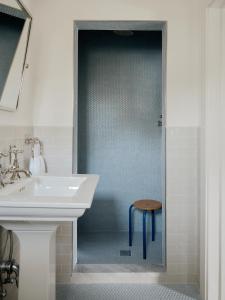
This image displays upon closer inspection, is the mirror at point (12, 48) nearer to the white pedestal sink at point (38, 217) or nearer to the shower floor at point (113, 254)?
the white pedestal sink at point (38, 217)

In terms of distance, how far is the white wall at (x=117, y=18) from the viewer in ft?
6.89

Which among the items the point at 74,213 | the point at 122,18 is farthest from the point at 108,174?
the point at 74,213

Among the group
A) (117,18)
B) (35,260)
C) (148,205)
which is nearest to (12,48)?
(117,18)

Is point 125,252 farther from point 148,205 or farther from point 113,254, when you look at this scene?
point 148,205

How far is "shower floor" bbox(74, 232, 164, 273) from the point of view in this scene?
2.21m

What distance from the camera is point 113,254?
254 cm

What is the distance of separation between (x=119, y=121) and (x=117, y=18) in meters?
1.16

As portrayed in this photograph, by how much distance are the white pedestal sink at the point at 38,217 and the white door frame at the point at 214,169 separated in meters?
0.85

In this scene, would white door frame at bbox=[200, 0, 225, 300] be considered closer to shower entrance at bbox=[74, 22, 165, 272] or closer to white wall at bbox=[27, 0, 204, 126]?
white wall at bbox=[27, 0, 204, 126]

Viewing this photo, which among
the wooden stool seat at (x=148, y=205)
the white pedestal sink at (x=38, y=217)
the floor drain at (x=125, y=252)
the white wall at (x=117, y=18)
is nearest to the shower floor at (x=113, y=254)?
the floor drain at (x=125, y=252)

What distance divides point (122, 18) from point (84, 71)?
102cm

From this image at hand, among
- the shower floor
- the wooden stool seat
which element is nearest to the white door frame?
the shower floor

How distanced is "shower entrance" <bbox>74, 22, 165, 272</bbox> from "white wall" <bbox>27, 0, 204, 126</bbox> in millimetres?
899

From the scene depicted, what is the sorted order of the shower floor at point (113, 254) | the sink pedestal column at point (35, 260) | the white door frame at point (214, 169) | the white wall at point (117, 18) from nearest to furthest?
the sink pedestal column at point (35, 260) → the white door frame at point (214, 169) → the white wall at point (117, 18) → the shower floor at point (113, 254)
